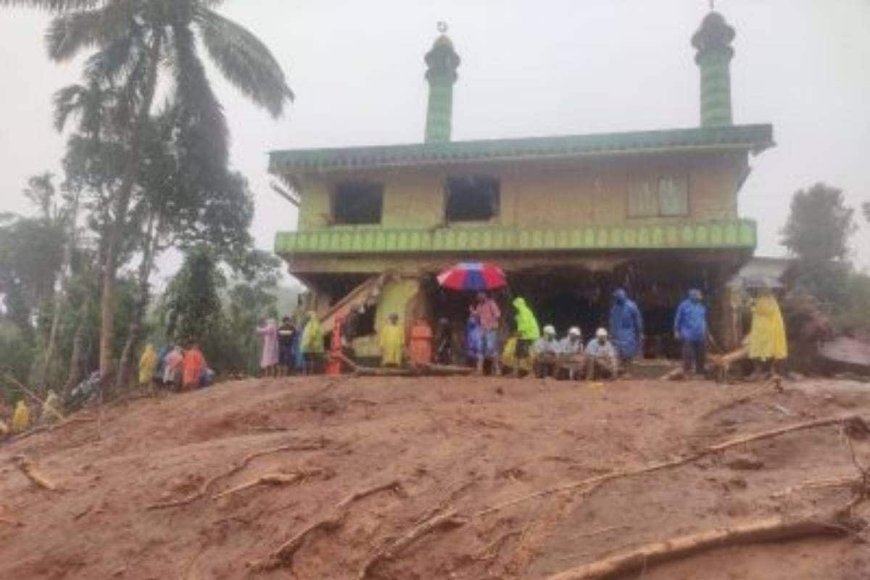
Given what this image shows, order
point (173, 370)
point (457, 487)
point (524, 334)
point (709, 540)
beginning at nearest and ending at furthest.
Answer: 1. point (709, 540)
2. point (457, 487)
3. point (524, 334)
4. point (173, 370)

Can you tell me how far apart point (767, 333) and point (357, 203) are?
11.4 m

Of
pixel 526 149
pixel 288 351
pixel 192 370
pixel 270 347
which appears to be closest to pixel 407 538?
pixel 288 351

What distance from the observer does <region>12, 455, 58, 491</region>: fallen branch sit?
30.7ft

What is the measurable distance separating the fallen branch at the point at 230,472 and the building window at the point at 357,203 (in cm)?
1161

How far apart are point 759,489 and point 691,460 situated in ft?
2.12

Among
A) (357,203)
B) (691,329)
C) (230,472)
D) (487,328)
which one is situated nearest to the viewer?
(230,472)

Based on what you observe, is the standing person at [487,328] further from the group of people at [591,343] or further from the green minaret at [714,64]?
the green minaret at [714,64]

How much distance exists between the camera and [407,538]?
20.5ft

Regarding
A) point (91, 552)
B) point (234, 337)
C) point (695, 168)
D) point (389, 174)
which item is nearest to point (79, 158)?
point (234, 337)

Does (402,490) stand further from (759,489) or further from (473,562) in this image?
(759,489)

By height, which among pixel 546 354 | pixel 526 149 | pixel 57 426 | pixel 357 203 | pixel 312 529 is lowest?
pixel 312 529

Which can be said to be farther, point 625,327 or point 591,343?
point 591,343

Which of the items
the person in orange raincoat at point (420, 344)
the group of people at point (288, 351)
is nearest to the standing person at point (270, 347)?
the group of people at point (288, 351)

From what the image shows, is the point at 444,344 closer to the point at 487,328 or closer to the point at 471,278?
the point at 471,278
